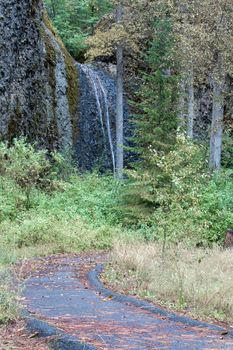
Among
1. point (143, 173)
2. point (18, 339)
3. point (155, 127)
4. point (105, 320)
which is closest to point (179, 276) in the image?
point (105, 320)

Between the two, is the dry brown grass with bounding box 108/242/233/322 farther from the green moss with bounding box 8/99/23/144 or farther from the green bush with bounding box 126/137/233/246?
the green moss with bounding box 8/99/23/144

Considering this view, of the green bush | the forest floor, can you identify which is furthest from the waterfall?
the forest floor

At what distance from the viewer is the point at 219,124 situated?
74.4 ft

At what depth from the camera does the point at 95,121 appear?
96.1 feet

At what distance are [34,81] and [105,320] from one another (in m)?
18.8

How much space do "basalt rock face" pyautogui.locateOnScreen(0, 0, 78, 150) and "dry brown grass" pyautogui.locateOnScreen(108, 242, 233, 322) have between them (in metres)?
11.6

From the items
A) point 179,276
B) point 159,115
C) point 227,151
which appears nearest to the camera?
point 179,276

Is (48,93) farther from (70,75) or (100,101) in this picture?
(100,101)

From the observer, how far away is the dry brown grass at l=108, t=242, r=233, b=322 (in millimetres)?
8016

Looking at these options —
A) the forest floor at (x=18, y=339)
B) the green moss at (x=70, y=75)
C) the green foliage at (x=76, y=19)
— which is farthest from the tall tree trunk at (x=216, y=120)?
the forest floor at (x=18, y=339)

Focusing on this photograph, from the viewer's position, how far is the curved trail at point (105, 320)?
541cm

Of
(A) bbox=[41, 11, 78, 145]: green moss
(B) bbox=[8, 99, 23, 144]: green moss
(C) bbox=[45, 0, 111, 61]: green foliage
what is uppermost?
(C) bbox=[45, 0, 111, 61]: green foliage

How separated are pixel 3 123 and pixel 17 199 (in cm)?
450

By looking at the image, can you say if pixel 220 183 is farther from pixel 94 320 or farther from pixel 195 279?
pixel 94 320
